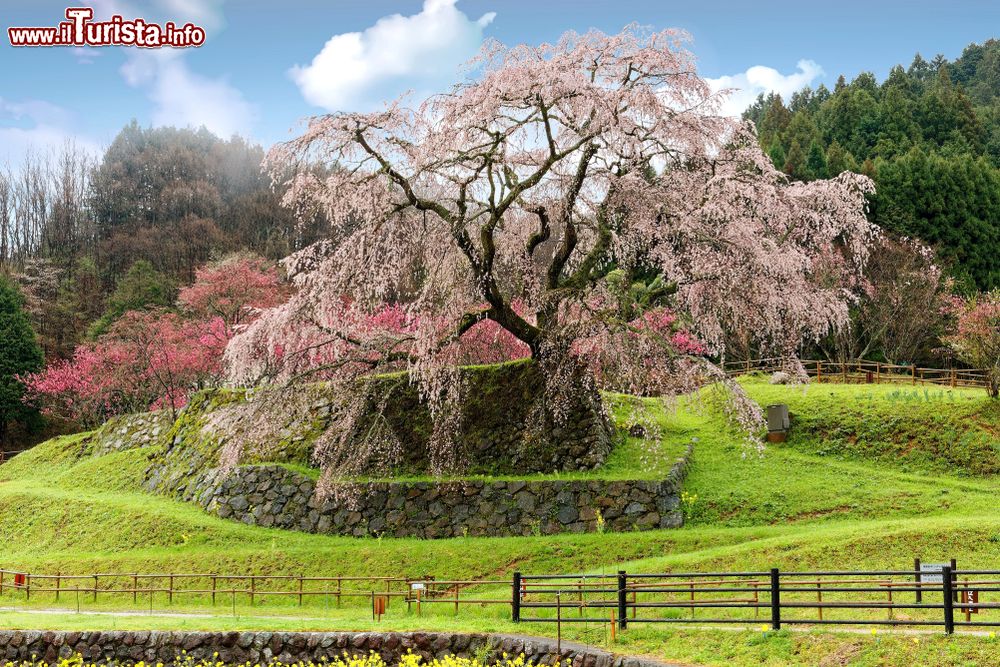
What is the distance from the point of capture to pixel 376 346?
2181cm

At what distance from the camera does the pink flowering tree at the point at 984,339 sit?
26.3 m

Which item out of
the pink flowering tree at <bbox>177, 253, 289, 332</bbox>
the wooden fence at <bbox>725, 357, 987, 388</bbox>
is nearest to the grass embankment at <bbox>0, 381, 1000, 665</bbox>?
the wooden fence at <bbox>725, 357, 987, 388</bbox>

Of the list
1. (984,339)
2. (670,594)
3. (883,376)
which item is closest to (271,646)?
(670,594)

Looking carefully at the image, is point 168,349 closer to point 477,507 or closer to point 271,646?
point 477,507

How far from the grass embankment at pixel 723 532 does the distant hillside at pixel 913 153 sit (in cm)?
1942

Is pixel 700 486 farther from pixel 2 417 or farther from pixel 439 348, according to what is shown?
pixel 2 417

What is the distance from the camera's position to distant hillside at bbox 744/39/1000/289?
46125mm

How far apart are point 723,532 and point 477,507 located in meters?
5.83

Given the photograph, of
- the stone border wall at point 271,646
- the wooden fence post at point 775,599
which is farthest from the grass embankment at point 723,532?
the stone border wall at point 271,646

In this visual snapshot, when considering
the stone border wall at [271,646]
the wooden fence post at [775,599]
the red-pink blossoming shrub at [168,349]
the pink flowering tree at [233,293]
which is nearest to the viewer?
the wooden fence post at [775,599]

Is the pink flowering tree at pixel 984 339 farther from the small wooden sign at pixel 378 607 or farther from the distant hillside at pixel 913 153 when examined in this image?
the small wooden sign at pixel 378 607

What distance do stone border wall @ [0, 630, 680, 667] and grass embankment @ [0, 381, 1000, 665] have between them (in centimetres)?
58

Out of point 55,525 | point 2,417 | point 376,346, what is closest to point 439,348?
point 376,346

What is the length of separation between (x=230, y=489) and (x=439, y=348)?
28.5ft
